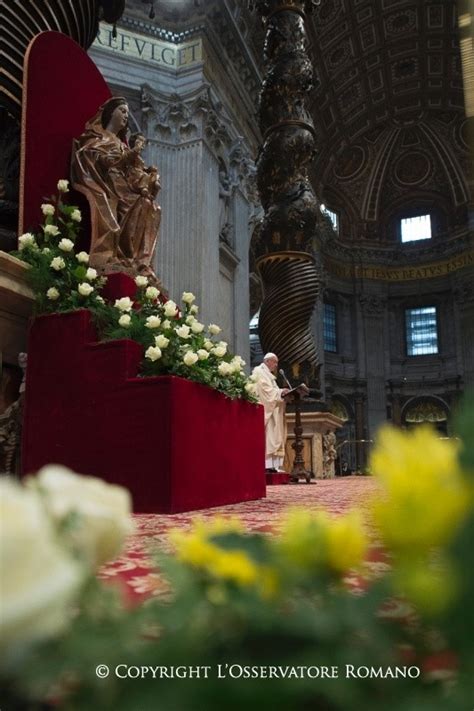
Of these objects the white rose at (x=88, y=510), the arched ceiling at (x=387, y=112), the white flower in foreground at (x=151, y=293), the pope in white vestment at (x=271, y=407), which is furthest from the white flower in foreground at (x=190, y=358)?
the arched ceiling at (x=387, y=112)

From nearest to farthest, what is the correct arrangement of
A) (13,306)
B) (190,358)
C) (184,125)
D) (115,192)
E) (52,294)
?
(190,358) < (52,294) < (13,306) < (115,192) < (184,125)

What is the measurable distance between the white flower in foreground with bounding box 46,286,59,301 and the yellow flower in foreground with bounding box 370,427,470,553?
10.8ft

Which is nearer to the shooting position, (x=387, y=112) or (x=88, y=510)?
(x=88, y=510)

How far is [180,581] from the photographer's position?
407 millimetres

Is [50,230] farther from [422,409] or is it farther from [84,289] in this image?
[422,409]

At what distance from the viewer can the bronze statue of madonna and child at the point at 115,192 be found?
4.34m

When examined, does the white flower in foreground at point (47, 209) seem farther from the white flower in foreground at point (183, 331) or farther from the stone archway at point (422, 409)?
the stone archway at point (422, 409)

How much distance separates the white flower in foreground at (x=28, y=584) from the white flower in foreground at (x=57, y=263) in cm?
340

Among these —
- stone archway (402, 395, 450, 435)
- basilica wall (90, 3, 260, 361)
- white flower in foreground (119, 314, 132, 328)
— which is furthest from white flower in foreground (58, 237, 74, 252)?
stone archway (402, 395, 450, 435)

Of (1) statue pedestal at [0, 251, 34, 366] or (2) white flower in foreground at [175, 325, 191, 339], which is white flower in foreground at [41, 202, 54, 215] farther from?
(2) white flower in foreground at [175, 325, 191, 339]

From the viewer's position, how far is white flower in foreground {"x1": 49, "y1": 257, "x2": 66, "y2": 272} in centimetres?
358

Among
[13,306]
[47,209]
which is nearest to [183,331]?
[13,306]

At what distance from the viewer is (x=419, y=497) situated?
38 cm

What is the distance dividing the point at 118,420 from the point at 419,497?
3.00m
